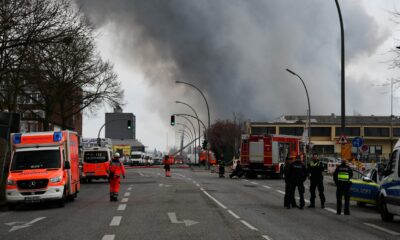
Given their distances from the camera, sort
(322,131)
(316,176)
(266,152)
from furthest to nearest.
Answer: (322,131) → (266,152) → (316,176)

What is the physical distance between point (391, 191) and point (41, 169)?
11334mm

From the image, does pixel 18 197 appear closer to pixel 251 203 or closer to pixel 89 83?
pixel 251 203

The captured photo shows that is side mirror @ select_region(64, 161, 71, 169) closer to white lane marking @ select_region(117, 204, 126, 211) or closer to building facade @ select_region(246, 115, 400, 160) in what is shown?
white lane marking @ select_region(117, 204, 126, 211)

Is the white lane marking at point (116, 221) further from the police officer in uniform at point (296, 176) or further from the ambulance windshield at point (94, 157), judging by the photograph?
the ambulance windshield at point (94, 157)

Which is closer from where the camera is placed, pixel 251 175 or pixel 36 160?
pixel 36 160

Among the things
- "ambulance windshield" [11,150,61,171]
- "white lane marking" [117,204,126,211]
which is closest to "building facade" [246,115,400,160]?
"ambulance windshield" [11,150,61,171]

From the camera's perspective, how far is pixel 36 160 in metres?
21.4

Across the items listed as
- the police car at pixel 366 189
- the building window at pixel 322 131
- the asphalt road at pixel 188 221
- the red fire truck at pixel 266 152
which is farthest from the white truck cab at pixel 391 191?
the building window at pixel 322 131

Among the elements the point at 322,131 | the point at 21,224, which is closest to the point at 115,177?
the point at 21,224

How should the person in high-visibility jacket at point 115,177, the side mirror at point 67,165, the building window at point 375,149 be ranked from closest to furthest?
1. the side mirror at point 67,165
2. the person in high-visibility jacket at point 115,177
3. the building window at point 375,149

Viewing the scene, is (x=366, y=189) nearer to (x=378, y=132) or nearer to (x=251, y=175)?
(x=251, y=175)

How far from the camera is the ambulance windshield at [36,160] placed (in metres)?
21.2

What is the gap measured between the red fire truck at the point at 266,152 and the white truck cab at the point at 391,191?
23967mm

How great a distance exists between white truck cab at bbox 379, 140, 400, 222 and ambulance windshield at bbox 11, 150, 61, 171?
10663 millimetres
